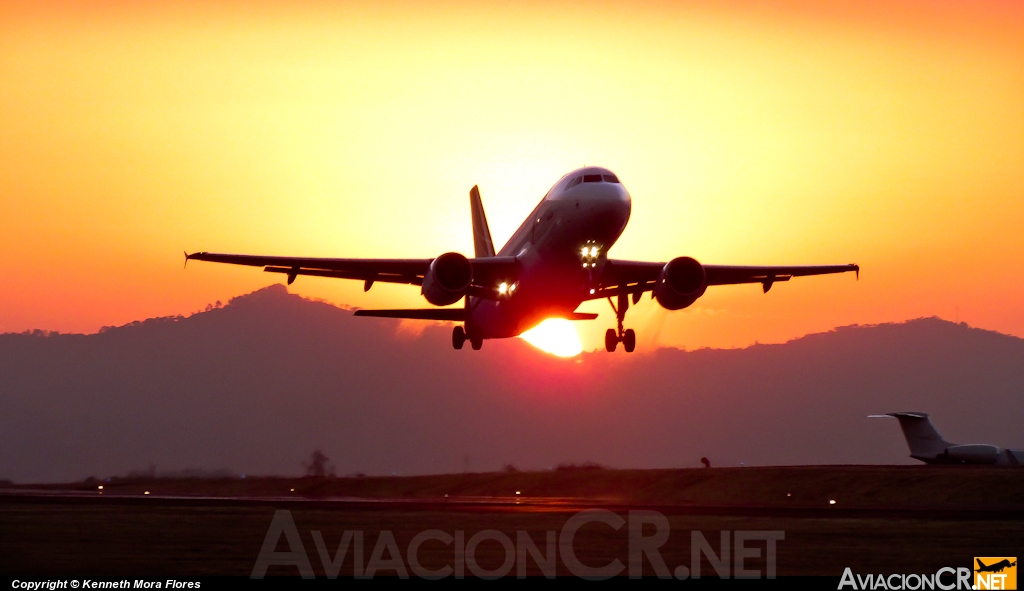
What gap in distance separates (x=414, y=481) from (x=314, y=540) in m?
41.9

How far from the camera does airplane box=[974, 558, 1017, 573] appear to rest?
27547 millimetres

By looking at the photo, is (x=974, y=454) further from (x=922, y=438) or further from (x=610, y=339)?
(x=610, y=339)

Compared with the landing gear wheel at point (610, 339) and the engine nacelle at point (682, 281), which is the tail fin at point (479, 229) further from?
the engine nacelle at point (682, 281)

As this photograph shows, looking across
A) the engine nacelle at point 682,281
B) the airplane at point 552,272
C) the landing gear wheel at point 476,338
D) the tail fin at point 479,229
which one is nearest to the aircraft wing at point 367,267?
the airplane at point 552,272

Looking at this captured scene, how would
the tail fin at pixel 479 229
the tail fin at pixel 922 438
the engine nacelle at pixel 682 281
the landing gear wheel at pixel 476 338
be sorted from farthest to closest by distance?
the tail fin at pixel 922 438, the tail fin at pixel 479 229, the landing gear wheel at pixel 476 338, the engine nacelle at pixel 682 281

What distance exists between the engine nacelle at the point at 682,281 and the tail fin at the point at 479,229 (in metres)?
20.7

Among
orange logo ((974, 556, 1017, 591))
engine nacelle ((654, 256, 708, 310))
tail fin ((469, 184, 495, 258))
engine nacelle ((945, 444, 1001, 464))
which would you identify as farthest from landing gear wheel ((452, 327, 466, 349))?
engine nacelle ((945, 444, 1001, 464))

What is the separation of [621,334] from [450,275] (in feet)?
29.4

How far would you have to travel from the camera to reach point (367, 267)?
4594 centimetres

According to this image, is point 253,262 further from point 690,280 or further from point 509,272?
point 690,280

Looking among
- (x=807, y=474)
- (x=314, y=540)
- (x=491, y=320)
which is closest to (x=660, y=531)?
(x=314, y=540)

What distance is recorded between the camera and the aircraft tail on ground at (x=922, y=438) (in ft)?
251

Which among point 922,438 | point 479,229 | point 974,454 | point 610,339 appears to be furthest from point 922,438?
point 610,339

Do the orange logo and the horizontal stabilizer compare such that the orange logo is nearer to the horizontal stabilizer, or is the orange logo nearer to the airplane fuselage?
the airplane fuselage
